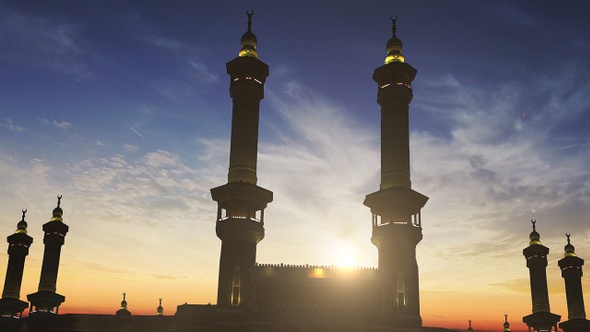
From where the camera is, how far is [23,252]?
352ft

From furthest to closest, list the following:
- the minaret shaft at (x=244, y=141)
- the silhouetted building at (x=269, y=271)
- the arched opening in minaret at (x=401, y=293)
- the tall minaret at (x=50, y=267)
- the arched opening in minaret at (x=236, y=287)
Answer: the tall minaret at (x=50, y=267) → the minaret shaft at (x=244, y=141) → the arched opening in minaret at (x=401, y=293) → the arched opening in minaret at (x=236, y=287) → the silhouetted building at (x=269, y=271)

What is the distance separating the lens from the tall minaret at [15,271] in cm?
10106

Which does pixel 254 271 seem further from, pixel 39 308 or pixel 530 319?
pixel 530 319

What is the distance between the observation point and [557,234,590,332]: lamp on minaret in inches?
4341

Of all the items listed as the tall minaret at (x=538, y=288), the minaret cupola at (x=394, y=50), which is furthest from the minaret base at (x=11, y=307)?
the tall minaret at (x=538, y=288)

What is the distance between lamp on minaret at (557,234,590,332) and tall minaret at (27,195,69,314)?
91873 millimetres

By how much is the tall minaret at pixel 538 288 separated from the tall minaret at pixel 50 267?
84426 mm

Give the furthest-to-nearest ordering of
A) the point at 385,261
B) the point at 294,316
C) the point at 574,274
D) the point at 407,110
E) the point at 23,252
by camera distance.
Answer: the point at 574,274, the point at 23,252, the point at 407,110, the point at 385,261, the point at 294,316

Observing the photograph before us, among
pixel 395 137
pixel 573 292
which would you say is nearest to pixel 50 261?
pixel 395 137

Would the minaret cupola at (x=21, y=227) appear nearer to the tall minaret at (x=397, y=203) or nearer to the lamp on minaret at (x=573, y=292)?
the tall minaret at (x=397, y=203)

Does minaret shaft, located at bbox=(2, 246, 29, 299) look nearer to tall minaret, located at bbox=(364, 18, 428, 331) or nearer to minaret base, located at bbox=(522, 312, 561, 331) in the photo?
tall minaret, located at bbox=(364, 18, 428, 331)

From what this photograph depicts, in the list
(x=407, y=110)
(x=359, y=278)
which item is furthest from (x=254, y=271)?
(x=407, y=110)

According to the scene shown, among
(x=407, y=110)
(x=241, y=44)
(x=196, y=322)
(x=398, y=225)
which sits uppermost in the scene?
(x=241, y=44)

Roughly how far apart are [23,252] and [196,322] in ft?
149
